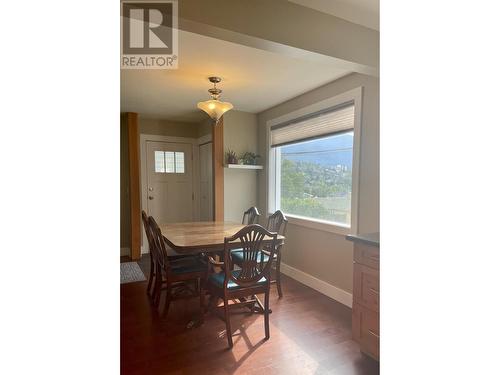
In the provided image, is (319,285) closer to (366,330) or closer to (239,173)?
(366,330)

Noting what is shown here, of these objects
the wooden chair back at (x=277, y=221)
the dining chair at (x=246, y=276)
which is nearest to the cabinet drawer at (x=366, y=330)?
the dining chair at (x=246, y=276)

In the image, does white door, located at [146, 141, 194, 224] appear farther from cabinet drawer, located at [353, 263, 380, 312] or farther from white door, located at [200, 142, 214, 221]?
cabinet drawer, located at [353, 263, 380, 312]

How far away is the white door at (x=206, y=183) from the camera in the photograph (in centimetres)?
476

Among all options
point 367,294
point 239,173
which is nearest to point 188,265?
point 367,294

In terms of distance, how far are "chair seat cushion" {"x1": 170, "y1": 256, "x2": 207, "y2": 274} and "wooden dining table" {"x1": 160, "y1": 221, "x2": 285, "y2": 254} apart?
254 mm

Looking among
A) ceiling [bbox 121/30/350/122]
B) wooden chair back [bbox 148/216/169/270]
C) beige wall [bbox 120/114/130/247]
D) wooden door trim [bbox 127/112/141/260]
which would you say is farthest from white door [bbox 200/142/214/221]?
wooden chair back [bbox 148/216/169/270]

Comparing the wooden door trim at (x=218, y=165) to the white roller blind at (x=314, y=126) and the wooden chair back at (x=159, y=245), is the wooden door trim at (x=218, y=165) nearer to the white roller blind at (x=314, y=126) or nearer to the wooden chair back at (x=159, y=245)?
the white roller blind at (x=314, y=126)

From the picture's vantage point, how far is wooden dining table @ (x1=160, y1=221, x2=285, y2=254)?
2381mm

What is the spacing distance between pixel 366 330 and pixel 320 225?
1.38 m

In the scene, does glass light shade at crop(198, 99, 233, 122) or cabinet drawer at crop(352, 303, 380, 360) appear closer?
cabinet drawer at crop(352, 303, 380, 360)

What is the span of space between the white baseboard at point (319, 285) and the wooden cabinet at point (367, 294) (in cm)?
84

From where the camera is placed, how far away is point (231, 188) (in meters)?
4.37
